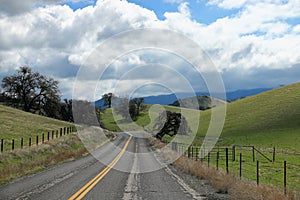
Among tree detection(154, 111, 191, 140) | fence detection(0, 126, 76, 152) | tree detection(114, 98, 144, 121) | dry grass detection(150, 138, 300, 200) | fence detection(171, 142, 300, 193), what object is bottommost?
fence detection(171, 142, 300, 193)

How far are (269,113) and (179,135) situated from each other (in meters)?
34.1

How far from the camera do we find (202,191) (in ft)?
44.1

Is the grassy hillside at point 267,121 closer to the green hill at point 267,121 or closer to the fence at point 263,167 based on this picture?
the green hill at point 267,121

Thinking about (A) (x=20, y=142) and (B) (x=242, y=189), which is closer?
(B) (x=242, y=189)

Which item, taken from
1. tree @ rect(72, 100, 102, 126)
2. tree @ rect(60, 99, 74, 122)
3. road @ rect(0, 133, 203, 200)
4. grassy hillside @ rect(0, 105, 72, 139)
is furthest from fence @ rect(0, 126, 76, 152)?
tree @ rect(60, 99, 74, 122)

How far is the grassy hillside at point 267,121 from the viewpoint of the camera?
6044cm

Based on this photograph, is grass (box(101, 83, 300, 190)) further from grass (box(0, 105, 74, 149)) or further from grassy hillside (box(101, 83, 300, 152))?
grass (box(0, 105, 74, 149))

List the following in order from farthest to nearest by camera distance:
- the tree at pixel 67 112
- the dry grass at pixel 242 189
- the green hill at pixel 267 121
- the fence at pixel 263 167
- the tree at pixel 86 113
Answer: the tree at pixel 67 112, the tree at pixel 86 113, the green hill at pixel 267 121, the fence at pixel 263 167, the dry grass at pixel 242 189

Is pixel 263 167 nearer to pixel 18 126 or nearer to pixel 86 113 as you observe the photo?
pixel 18 126

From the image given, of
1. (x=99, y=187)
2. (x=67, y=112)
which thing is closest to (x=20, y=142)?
(x=99, y=187)

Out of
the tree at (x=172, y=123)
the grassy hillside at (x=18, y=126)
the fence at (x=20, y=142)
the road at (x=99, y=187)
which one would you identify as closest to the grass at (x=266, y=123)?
the tree at (x=172, y=123)

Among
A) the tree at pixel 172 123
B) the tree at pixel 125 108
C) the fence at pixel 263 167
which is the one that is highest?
the tree at pixel 125 108

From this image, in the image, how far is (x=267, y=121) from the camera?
76.8 m

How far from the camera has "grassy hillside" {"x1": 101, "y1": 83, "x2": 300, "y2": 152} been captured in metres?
60.4
